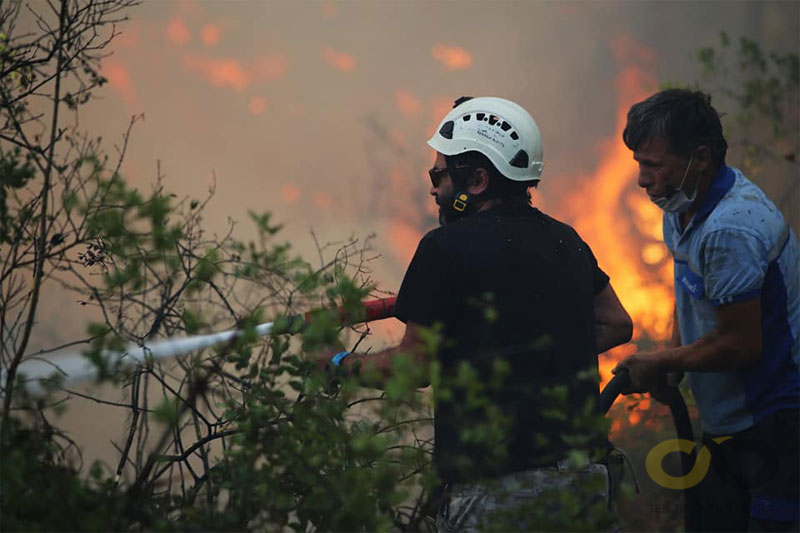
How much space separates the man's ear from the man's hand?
0.80 meters

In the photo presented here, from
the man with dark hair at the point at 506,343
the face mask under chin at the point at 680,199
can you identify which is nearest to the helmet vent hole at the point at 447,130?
the man with dark hair at the point at 506,343

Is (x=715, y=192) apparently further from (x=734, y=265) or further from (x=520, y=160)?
(x=520, y=160)

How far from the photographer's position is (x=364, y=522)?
2.30m

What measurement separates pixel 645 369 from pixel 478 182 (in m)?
0.87

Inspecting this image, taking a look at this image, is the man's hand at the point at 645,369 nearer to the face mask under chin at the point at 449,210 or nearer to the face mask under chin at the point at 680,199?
the face mask under chin at the point at 680,199

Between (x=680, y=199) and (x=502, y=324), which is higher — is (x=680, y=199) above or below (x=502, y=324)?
above

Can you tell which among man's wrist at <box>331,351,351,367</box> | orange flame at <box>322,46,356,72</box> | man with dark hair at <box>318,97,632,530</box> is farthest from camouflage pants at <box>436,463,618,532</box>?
orange flame at <box>322,46,356,72</box>

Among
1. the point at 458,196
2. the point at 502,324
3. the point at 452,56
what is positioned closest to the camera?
the point at 502,324

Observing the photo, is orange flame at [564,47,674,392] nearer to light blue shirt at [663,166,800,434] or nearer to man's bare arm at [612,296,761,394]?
light blue shirt at [663,166,800,434]

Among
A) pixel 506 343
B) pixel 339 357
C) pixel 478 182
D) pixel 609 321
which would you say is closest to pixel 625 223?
pixel 609 321

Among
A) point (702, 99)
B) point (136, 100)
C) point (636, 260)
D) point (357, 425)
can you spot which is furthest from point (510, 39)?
point (357, 425)

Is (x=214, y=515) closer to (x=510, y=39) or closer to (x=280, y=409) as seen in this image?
(x=280, y=409)

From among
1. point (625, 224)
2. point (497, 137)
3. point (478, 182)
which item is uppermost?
point (625, 224)

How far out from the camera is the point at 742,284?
3160 mm
